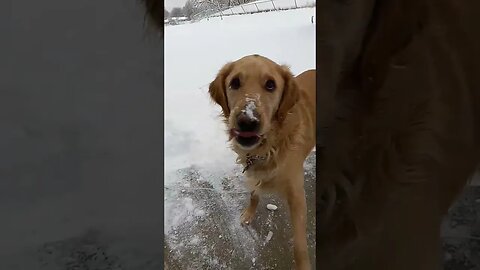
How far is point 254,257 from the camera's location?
1100 mm

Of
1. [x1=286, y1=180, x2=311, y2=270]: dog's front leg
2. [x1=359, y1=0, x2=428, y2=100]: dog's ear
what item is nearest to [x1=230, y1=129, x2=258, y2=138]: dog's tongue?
[x1=286, y1=180, x2=311, y2=270]: dog's front leg

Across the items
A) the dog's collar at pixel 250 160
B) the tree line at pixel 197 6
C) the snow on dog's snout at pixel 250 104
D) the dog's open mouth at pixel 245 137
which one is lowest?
the dog's collar at pixel 250 160

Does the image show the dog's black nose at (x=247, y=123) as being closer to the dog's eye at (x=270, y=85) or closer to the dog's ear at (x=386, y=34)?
the dog's eye at (x=270, y=85)

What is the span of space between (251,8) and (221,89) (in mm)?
193

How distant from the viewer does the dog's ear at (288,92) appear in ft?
3.54

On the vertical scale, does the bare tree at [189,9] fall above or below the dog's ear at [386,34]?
above

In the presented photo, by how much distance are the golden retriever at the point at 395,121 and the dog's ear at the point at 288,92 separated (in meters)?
0.06

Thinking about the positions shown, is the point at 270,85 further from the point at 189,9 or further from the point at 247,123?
the point at 189,9

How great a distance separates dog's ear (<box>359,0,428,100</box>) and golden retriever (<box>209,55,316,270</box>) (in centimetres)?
12

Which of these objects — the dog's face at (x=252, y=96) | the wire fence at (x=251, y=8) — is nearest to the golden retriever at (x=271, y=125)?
the dog's face at (x=252, y=96)

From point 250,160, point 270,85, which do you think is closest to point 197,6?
point 270,85

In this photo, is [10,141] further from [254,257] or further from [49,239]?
[254,257]

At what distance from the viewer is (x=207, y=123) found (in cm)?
109

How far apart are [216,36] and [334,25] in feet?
0.81
